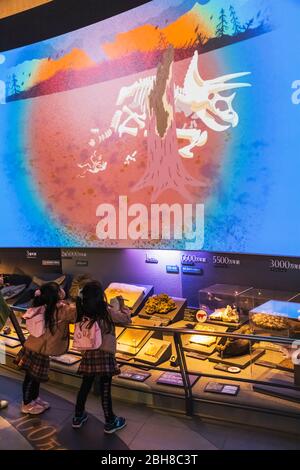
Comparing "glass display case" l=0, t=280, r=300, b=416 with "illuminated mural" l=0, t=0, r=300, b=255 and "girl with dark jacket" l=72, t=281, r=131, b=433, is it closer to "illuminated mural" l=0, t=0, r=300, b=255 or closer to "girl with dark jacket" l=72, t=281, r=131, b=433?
"girl with dark jacket" l=72, t=281, r=131, b=433

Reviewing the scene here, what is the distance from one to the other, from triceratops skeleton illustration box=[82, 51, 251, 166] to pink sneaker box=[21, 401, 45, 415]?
281 cm

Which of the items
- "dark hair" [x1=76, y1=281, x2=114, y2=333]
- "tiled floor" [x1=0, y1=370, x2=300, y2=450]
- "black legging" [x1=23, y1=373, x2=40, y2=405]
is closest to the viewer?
"tiled floor" [x1=0, y1=370, x2=300, y2=450]

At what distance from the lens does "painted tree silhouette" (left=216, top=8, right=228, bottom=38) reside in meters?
4.13

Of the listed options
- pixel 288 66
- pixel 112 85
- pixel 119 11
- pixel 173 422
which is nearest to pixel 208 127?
pixel 288 66

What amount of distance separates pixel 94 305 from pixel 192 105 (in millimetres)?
2558

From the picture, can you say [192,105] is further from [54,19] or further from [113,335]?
[113,335]

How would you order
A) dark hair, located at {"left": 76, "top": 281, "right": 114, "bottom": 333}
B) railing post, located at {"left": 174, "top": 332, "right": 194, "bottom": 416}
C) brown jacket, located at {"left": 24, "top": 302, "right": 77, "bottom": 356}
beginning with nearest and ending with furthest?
dark hair, located at {"left": 76, "top": 281, "right": 114, "bottom": 333} → railing post, located at {"left": 174, "top": 332, "right": 194, "bottom": 416} → brown jacket, located at {"left": 24, "top": 302, "right": 77, "bottom": 356}

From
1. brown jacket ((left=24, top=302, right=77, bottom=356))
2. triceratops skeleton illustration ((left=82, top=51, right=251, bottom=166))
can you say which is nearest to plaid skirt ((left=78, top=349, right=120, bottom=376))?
brown jacket ((left=24, top=302, right=77, bottom=356))

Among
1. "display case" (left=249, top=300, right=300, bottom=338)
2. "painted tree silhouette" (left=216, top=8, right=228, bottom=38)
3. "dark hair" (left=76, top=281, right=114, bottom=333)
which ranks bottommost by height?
"display case" (left=249, top=300, right=300, bottom=338)

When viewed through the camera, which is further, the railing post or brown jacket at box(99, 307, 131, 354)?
the railing post

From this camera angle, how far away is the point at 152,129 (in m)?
4.79

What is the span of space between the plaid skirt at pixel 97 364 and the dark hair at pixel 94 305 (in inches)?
6.7

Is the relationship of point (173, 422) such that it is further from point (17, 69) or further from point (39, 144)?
point (17, 69)

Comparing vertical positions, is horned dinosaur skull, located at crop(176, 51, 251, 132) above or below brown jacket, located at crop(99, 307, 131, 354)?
above
